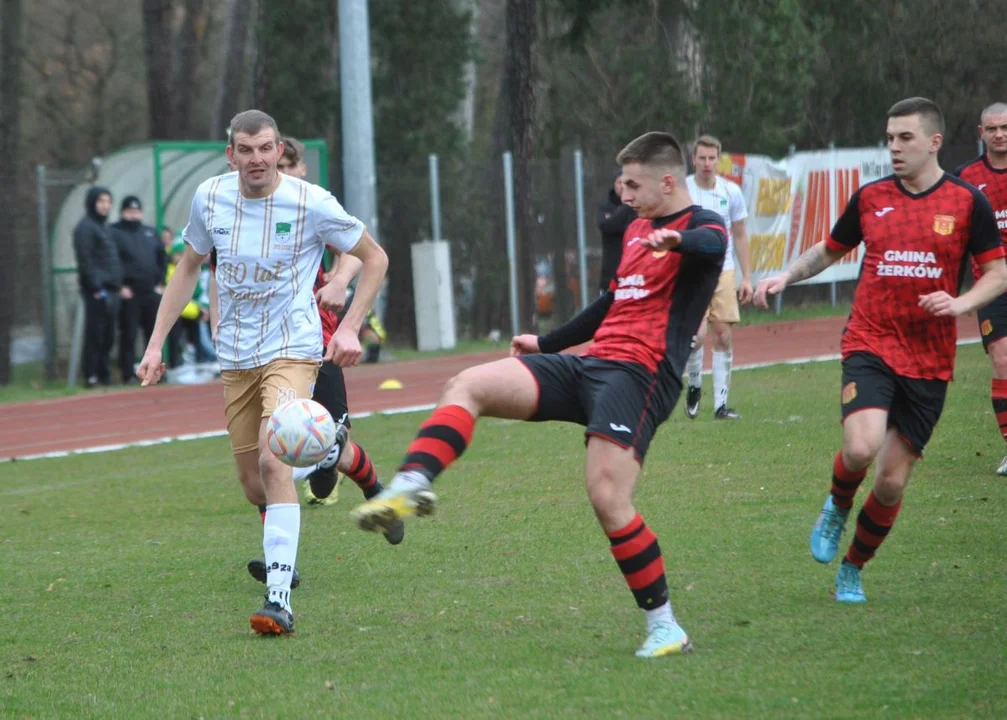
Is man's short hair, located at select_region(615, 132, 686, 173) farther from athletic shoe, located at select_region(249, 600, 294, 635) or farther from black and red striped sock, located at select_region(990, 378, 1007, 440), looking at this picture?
black and red striped sock, located at select_region(990, 378, 1007, 440)

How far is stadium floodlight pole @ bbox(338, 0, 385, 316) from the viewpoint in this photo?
65.9 feet

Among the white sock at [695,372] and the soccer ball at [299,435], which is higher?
the soccer ball at [299,435]

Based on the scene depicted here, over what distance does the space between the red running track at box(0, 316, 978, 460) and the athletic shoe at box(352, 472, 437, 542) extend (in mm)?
9600

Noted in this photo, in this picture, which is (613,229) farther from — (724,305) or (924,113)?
(924,113)

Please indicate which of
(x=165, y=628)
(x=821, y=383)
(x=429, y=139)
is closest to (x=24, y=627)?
(x=165, y=628)

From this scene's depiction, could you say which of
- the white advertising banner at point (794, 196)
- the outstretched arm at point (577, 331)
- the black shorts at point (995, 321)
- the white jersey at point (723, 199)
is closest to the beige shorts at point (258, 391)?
the outstretched arm at point (577, 331)

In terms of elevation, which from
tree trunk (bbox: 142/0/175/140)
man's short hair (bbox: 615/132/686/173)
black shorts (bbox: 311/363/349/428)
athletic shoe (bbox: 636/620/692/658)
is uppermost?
tree trunk (bbox: 142/0/175/140)

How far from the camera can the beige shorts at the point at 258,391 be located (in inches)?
252

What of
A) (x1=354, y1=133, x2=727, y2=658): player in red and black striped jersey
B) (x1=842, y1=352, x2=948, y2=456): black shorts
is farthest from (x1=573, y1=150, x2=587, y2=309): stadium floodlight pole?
(x1=354, y1=133, x2=727, y2=658): player in red and black striped jersey

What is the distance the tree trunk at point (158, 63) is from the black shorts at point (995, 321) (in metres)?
19.8

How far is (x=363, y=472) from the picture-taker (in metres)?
7.76

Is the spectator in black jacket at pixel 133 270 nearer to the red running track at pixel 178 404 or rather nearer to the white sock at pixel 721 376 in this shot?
the red running track at pixel 178 404

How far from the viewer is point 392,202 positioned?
76.7 ft

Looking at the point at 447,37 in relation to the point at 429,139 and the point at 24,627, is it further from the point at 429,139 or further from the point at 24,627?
the point at 24,627
